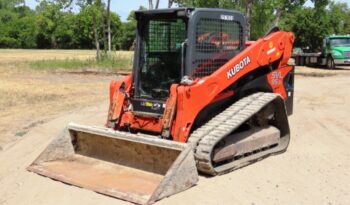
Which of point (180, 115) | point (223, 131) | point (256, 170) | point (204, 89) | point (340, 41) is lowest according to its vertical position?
point (256, 170)

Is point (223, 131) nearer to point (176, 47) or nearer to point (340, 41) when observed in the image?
point (176, 47)

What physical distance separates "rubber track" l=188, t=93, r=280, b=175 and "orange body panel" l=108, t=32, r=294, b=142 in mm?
244

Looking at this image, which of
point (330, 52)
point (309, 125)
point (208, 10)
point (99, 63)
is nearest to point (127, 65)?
point (99, 63)

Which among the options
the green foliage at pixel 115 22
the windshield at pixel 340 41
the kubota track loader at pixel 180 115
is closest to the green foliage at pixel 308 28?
the green foliage at pixel 115 22

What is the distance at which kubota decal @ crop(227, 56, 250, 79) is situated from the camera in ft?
24.9

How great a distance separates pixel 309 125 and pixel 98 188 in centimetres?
539

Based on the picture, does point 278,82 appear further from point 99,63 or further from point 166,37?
point 99,63

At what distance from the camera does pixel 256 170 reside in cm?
719

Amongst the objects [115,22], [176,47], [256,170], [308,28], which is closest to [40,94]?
[176,47]

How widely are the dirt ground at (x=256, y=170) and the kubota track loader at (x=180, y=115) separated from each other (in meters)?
0.21

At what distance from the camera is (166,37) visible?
26.3 feet

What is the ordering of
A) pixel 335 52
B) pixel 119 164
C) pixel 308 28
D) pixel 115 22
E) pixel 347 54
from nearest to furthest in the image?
pixel 119 164, pixel 347 54, pixel 335 52, pixel 308 28, pixel 115 22

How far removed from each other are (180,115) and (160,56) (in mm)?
1421

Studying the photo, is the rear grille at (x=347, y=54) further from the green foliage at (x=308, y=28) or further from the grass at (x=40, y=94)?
the green foliage at (x=308, y=28)
